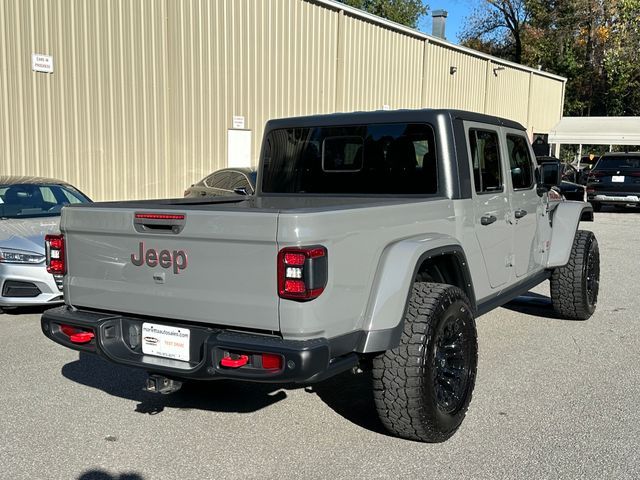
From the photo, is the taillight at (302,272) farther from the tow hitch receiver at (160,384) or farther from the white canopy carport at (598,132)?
the white canopy carport at (598,132)

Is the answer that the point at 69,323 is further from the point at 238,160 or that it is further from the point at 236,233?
the point at 238,160

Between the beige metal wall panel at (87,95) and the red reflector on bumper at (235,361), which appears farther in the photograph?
the beige metal wall panel at (87,95)

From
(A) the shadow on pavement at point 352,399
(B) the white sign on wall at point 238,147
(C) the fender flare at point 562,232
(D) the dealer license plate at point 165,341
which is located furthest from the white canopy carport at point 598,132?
(D) the dealer license plate at point 165,341

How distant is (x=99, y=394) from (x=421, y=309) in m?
2.38

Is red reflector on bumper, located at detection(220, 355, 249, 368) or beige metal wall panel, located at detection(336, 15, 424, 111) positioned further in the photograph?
beige metal wall panel, located at detection(336, 15, 424, 111)

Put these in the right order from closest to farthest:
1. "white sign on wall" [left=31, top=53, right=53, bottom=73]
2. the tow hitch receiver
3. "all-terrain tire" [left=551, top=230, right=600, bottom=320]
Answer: the tow hitch receiver
"all-terrain tire" [left=551, top=230, right=600, bottom=320]
"white sign on wall" [left=31, top=53, right=53, bottom=73]

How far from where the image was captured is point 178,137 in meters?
14.6

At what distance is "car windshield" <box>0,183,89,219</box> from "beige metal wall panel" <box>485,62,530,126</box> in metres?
21.1

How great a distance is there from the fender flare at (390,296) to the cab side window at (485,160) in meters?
1.29

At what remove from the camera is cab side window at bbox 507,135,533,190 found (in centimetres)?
526

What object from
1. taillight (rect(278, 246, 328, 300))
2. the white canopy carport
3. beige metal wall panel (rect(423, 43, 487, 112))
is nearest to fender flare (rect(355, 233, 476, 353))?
taillight (rect(278, 246, 328, 300))

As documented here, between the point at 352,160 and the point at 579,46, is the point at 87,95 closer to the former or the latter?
→ the point at 352,160

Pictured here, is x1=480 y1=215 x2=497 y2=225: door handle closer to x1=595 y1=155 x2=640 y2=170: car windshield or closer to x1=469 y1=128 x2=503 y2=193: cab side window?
x1=469 y1=128 x2=503 y2=193: cab side window

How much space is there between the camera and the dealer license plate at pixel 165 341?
3332mm
